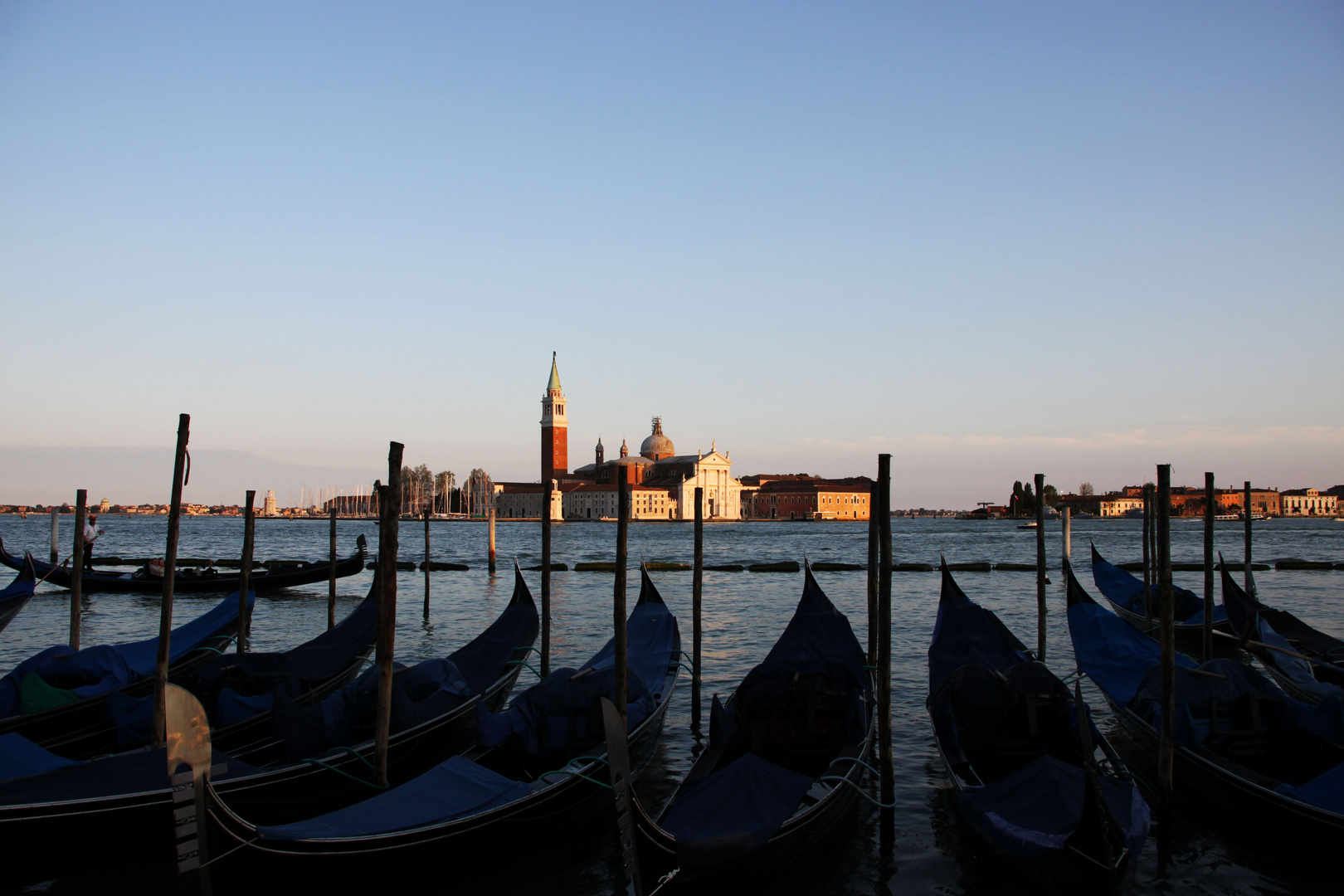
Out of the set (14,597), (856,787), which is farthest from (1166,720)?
(14,597)

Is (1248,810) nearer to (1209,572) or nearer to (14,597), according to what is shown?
(1209,572)

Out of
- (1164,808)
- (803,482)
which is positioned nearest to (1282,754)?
(1164,808)

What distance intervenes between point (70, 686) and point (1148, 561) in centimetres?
1026

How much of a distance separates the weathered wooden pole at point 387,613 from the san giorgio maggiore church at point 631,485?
65.8 m

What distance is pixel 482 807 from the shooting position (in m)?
3.70

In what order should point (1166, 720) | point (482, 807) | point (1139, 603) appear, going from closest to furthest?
point (482, 807) < point (1166, 720) < point (1139, 603)

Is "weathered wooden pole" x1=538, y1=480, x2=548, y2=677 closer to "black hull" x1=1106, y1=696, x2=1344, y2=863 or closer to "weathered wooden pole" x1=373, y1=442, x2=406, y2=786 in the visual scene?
"weathered wooden pole" x1=373, y1=442, x2=406, y2=786

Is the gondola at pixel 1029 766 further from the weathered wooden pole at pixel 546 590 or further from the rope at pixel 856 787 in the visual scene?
the weathered wooden pole at pixel 546 590

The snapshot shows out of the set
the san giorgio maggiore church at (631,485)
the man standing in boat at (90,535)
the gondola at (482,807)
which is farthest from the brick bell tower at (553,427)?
the gondola at (482,807)

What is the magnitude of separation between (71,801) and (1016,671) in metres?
4.35

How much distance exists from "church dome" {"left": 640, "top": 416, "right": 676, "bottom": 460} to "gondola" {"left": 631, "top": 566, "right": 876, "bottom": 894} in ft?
251

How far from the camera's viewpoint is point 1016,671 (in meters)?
4.82

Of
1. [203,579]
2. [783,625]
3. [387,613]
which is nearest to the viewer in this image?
[387,613]

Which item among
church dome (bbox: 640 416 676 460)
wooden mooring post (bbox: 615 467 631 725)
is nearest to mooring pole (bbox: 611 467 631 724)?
wooden mooring post (bbox: 615 467 631 725)
